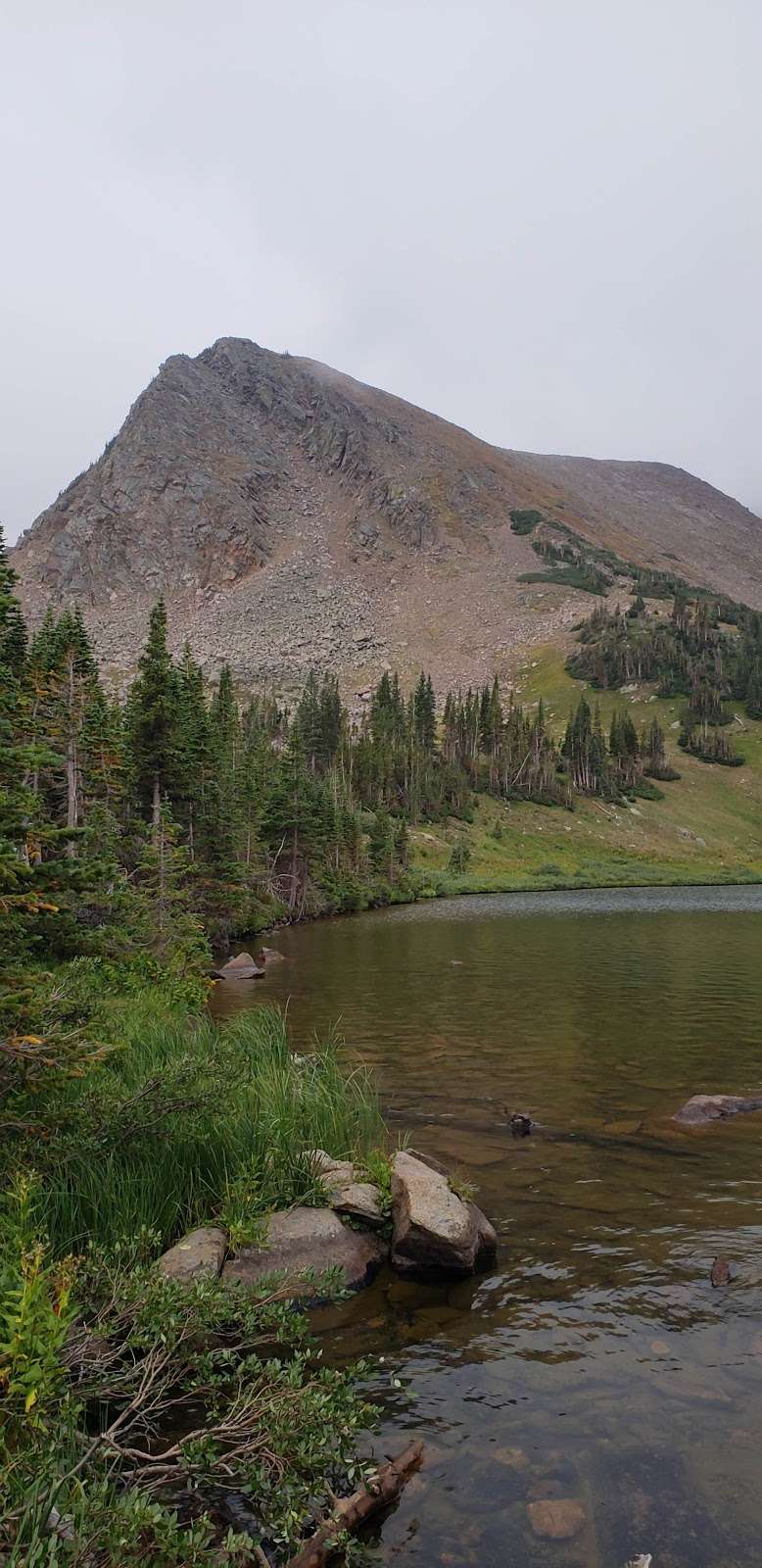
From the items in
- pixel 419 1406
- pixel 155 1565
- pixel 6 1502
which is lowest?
pixel 419 1406

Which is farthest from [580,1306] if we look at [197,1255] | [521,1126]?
[521,1126]

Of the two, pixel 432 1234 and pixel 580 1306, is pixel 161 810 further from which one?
pixel 580 1306

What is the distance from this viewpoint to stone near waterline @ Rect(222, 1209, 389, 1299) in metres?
8.41

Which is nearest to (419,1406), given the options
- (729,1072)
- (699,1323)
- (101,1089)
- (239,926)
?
(699,1323)

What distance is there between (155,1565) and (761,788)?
144794 mm

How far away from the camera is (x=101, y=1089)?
32.2ft

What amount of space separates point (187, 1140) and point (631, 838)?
110 m

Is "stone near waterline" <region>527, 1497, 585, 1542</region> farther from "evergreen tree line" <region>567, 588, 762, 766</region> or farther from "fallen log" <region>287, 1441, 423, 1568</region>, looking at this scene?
"evergreen tree line" <region>567, 588, 762, 766</region>

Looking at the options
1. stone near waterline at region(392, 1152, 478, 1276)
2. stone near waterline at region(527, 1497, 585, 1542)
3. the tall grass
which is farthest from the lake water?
the tall grass

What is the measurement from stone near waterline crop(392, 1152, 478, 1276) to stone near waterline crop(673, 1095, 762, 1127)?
6.68 meters

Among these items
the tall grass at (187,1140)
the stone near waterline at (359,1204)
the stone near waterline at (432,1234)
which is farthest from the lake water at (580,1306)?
the tall grass at (187,1140)

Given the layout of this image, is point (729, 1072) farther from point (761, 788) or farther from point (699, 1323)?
point (761, 788)

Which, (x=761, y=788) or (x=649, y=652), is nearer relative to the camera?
(x=761, y=788)

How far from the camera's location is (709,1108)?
1486 cm
